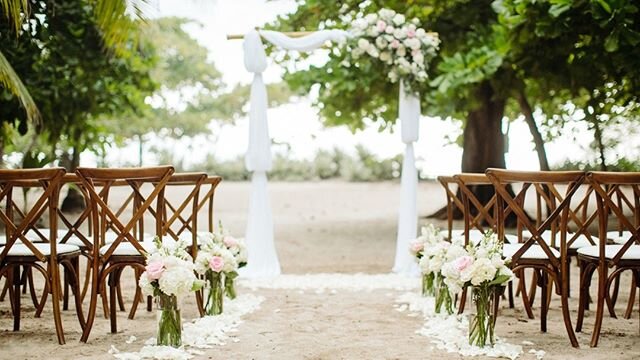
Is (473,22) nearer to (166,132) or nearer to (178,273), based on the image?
(178,273)

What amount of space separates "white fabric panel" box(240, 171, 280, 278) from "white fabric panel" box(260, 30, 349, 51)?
1427 mm

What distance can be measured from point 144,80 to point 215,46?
52.1ft

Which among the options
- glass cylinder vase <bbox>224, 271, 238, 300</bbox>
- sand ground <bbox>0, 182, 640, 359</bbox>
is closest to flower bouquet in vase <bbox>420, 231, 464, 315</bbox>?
sand ground <bbox>0, 182, 640, 359</bbox>

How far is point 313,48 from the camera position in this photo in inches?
312

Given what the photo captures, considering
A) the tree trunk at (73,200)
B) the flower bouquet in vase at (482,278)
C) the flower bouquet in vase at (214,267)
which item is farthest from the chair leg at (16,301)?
the tree trunk at (73,200)

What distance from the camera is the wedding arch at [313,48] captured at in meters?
7.73

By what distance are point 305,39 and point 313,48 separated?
132mm

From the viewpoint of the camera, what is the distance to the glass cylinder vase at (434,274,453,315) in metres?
5.38

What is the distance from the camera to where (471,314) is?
14.5 feet

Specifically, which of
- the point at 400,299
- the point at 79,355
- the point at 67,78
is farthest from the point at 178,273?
the point at 67,78

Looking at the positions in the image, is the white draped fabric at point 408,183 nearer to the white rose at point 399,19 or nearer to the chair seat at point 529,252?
the white rose at point 399,19

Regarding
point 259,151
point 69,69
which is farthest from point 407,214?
point 69,69

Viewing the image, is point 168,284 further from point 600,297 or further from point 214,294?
point 600,297

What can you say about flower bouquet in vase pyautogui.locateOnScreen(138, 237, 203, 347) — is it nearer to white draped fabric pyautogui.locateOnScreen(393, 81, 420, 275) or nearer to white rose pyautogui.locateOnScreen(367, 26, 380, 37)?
white draped fabric pyautogui.locateOnScreen(393, 81, 420, 275)
